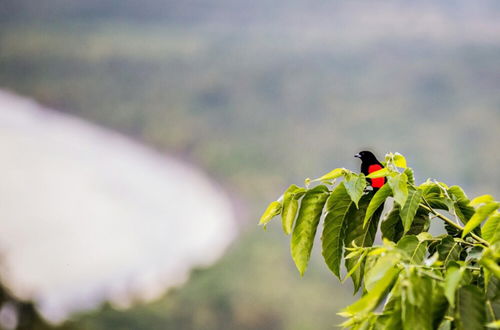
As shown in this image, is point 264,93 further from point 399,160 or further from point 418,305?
point 418,305

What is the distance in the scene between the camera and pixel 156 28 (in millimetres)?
4859

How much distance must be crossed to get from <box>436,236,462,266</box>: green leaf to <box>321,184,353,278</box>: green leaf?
0.10m

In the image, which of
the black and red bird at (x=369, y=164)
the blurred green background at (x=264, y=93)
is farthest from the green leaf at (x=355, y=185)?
the blurred green background at (x=264, y=93)

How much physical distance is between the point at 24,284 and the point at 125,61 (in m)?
1.80

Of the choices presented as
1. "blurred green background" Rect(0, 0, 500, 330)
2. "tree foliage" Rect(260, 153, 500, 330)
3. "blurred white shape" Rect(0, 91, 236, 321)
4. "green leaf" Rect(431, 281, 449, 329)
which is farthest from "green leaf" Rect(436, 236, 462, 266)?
"blurred white shape" Rect(0, 91, 236, 321)

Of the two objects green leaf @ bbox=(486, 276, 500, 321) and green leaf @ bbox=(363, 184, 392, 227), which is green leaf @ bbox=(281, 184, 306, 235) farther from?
green leaf @ bbox=(486, 276, 500, 321)

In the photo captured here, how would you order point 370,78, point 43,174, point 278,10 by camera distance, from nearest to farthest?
point 43,174 < point 370,78 < point 278,10

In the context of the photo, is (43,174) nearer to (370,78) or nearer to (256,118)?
(256,118)

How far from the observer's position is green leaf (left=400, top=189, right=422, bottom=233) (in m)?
0.55

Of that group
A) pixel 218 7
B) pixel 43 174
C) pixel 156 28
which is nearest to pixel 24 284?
pixel 43 174

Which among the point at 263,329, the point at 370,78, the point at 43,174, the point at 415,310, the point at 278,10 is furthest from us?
the point at 278,10

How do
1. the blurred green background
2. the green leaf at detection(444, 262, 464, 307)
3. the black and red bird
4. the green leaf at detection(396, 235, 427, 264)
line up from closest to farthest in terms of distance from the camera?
the green leaf at detection(444, 262, 464, 307)
the green leaf at detection(396, 235, 427, 264)
the black and red bird
the blurred green background

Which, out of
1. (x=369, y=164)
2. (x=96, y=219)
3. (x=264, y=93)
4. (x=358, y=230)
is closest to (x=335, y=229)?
(x=358, y=230)

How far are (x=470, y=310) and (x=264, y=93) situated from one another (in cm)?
408
